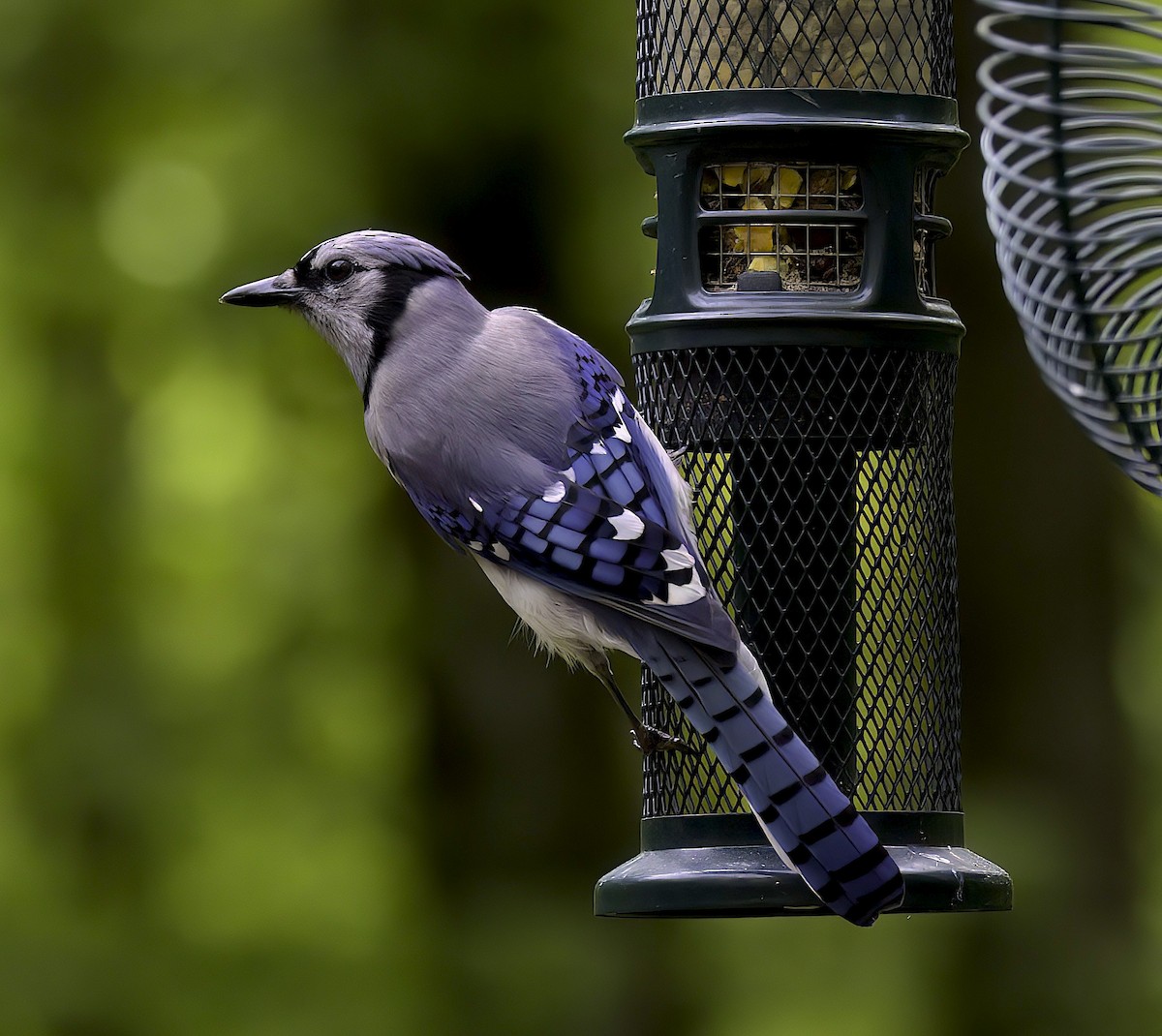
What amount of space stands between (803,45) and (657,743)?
1.81 m

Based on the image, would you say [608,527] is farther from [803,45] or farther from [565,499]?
[803,45]

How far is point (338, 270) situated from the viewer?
5723mm

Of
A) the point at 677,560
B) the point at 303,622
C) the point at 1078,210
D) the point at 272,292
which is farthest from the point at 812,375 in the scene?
the point at 303,622

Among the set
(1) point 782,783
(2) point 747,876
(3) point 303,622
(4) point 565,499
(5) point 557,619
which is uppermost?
(4) point 565,499

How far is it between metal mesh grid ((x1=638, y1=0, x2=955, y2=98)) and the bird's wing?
2.79 feet

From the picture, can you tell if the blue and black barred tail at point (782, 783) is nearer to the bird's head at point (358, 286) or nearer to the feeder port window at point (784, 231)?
the feeder port window at point (784, 231)

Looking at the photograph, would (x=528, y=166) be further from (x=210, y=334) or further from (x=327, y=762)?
(x=327, y=762)

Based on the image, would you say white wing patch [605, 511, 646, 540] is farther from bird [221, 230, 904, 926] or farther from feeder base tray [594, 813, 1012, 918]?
feeder base tray [594, 813, 1012, 918]

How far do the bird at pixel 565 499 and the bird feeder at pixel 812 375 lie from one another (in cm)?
20

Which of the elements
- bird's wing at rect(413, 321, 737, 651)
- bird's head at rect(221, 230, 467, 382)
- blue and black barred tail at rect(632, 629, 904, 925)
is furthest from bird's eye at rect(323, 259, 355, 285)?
blue and black barred tail at rect(632, 629, 904, 925)

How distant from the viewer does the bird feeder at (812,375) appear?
529 centimetres

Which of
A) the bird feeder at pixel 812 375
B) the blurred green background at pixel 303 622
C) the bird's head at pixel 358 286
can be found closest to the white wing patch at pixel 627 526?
the bird feeder at pixel 812 375

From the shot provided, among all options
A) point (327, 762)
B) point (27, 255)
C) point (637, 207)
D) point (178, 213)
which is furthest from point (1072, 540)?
point (27, 255)

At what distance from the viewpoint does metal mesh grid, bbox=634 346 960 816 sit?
17.6 feet
